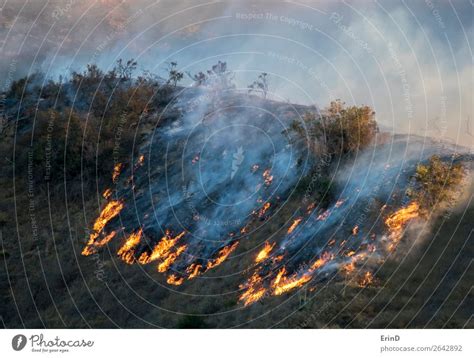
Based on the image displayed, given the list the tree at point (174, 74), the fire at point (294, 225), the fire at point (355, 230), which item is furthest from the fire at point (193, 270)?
the tree at point (174, 74)

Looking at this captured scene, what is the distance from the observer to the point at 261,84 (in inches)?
1695

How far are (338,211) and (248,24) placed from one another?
16321 mm

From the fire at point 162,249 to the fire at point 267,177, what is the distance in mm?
6206

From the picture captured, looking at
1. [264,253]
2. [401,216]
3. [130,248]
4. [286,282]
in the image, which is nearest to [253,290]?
[286,282]

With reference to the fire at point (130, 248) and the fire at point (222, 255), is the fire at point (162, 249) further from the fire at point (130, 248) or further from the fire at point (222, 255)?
the fire at point (222, 255)

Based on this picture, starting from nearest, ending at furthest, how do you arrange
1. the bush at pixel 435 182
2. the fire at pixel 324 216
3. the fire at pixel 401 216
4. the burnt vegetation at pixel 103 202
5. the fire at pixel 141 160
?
the burnt vegetation at pixel 103 202, the fire at pixel 401 216, the bush at pixel 435 182, the fire at pixel 324 216, the fire at pixel 141 160

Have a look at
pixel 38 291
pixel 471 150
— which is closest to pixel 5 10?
pixel 38 291

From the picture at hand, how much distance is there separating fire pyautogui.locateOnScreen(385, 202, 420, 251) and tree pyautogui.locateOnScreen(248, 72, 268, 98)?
43.6 ft

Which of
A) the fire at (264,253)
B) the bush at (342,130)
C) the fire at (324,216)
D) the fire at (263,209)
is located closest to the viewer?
the fire at (264,253)

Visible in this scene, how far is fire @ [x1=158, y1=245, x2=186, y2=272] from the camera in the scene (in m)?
37.0

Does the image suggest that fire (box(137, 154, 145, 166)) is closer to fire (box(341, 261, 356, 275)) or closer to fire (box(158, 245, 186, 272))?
fire (box(158, 245, 186, 272))

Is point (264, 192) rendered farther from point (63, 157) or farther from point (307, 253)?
point (63, 157)

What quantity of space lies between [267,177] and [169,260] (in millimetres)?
8335

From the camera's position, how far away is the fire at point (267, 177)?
39625 millimetres
